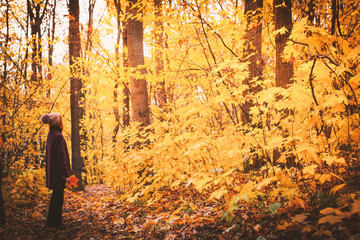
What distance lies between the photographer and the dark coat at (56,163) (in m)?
4.18

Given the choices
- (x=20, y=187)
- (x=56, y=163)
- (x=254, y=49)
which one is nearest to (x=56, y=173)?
(x=56, y=163)

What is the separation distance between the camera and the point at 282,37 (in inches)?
153

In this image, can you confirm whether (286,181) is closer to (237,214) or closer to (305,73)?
(237,214)

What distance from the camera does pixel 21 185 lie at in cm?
588

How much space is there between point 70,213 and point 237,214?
13.8ft

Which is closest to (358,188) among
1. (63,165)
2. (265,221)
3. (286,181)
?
(286,181)

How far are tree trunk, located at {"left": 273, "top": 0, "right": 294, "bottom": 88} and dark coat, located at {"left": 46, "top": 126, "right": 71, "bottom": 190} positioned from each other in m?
4.15

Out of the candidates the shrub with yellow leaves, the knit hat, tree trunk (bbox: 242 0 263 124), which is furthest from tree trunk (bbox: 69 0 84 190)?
tree trunk (bbox: 242 0 263 124)

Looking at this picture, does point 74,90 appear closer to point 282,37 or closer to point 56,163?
point 56,163

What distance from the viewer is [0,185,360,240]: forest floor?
220 centimetres

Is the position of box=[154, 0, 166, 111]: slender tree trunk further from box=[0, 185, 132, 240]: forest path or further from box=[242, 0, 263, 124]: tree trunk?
box=[0, 185, 132, 240]: forest path

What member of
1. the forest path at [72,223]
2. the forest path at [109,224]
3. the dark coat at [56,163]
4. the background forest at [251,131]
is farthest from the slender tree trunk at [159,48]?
the forest path at [72,223]

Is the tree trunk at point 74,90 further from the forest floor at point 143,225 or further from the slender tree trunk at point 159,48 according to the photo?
the slender tree trunk at point 159,48

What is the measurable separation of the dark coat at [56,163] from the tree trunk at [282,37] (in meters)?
4.15
